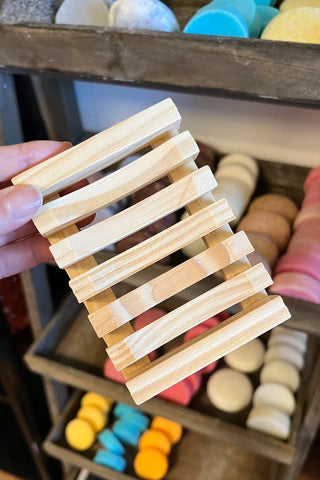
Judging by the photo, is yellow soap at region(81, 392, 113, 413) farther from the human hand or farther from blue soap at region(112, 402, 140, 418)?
the human hand

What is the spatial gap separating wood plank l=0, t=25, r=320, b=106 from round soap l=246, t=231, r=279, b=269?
0.86 ft

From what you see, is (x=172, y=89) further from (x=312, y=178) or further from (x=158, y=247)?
(x=312, y=178)

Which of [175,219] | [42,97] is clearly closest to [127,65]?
[175,219]

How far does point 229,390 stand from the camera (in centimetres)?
92

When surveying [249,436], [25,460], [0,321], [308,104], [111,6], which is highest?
[111,6]

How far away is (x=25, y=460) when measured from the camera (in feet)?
4.38

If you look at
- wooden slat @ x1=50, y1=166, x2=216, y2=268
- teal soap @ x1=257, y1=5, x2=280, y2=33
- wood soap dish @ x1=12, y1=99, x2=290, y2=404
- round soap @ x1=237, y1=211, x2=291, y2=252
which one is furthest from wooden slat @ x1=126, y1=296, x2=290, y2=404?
teal soap @ x1=257, y1=5, x2=280, y2=33

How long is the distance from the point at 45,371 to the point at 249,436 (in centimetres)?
47

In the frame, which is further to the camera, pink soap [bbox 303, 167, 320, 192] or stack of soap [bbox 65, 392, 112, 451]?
stack of soap [bbox 65, 392, 112, 451]

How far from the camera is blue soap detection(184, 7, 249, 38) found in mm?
589

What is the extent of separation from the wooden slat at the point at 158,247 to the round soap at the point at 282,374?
589 mm

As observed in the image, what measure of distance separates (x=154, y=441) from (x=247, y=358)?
31 centimetres

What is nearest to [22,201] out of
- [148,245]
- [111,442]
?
[148,245]

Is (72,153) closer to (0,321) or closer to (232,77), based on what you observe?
(232,77)
